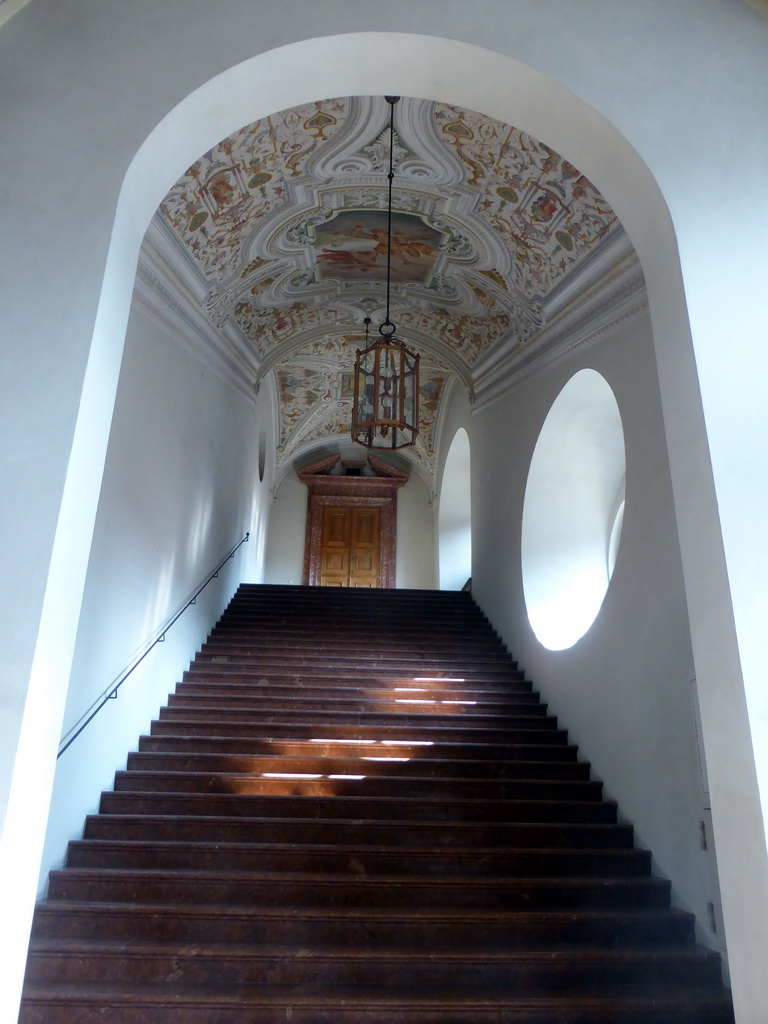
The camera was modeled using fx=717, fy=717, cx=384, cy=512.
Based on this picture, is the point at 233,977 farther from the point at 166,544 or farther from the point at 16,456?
the point at 166,544

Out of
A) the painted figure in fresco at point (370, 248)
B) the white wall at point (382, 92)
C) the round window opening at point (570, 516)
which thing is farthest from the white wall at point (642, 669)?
the white wall at point (382, 92)

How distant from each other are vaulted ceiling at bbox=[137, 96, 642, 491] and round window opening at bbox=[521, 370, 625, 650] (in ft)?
2.90

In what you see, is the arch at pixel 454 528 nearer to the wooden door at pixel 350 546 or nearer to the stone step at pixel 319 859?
the wooden door at pixel 350 546

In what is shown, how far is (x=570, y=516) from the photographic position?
797cm

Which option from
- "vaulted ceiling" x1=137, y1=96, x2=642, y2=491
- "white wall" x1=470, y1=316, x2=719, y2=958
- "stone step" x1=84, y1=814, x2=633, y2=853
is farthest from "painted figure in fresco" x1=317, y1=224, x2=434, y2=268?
"stone step" x1=84, y1=814, x2=633, y2=853

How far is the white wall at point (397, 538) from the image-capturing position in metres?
15.7

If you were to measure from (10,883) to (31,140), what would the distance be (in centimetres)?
278

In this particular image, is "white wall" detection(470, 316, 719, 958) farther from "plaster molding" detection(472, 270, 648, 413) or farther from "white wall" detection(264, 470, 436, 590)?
"white wall" detection(264, 470, 436, 590)

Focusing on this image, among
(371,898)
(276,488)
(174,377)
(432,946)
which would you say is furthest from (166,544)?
(276,488)

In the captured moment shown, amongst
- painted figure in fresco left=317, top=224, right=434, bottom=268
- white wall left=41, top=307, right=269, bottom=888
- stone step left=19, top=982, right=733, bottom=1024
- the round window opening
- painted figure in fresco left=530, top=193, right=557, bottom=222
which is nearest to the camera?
stone step left=19, top=982, right=733, bottom=1024

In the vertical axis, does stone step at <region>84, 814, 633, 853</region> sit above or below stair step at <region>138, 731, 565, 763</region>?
below

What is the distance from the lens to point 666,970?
4164 mm

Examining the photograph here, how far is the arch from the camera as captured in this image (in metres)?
13.8

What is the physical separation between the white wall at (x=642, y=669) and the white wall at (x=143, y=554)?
3.83 meters
